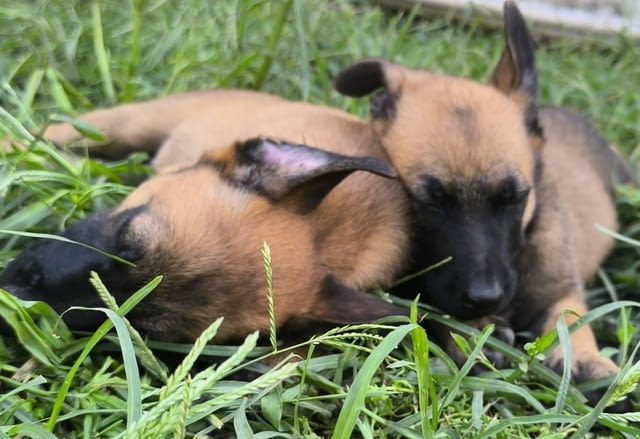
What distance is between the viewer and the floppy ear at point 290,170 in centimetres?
275

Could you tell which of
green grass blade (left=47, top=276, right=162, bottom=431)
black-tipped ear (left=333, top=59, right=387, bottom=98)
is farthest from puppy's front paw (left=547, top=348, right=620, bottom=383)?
green grass blade (left=47, top=276, right=162, bottom=431)

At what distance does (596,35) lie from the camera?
6.71 metres

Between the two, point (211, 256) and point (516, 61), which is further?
point (516, 61)

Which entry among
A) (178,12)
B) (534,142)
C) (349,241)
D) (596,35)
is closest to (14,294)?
(349,241)

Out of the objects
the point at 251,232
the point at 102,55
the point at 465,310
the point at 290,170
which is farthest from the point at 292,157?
the point at 102,55

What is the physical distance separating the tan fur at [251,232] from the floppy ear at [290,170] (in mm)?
36

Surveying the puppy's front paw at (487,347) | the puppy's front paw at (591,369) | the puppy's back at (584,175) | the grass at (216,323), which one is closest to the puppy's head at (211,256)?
the grass at (216,323)

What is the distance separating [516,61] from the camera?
152 inches

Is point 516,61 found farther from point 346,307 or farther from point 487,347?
point 346,307

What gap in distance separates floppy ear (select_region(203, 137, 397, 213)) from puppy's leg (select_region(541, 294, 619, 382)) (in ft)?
3.31

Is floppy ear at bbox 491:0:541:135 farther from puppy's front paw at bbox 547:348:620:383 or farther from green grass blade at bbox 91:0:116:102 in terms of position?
green grass blade at bbox 91:0:116:102

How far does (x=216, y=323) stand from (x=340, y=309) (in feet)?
3.02

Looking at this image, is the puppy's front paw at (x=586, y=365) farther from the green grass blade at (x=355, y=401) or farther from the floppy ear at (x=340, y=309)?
the green grass blade at (x=355, y=401)

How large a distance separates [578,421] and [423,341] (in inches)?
21.4
